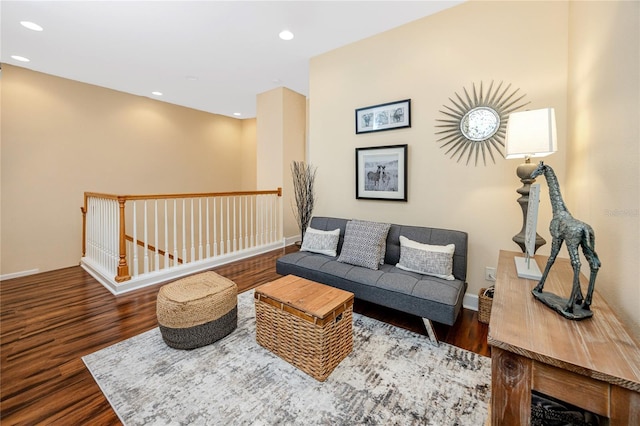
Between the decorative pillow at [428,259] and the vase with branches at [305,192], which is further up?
the vase with branches at [305,192]

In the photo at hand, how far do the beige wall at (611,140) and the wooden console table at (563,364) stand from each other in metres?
0.26

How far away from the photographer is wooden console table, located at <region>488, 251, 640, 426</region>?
734 mm

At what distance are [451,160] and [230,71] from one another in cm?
341

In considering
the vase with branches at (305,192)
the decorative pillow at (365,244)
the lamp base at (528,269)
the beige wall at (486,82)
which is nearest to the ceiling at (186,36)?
the beige wall at (486,82)

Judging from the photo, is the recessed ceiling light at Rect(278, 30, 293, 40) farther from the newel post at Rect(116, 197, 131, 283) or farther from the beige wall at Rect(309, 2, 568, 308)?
the newel post at Rect(116, 197, 131, 283)

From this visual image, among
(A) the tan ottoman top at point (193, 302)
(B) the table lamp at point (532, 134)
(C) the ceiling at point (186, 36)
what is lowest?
(A) the tan ottoman top at point (193, 302)

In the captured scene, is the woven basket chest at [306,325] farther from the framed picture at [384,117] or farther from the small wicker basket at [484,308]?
the framed picture at [384,117]

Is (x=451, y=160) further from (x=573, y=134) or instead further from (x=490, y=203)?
(x=573, y=134)

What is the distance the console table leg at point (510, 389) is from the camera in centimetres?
86

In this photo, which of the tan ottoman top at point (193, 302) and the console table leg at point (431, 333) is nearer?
the tan ottoman top at point (193, 302)

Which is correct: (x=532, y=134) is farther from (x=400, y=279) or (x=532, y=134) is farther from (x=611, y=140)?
(x=400, y=279)

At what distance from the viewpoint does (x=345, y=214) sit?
3471 millimetres

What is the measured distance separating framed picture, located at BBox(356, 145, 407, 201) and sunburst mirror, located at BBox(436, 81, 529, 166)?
0.47m

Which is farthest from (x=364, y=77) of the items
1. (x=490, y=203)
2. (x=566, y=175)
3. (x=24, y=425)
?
(x=24, y=425)
